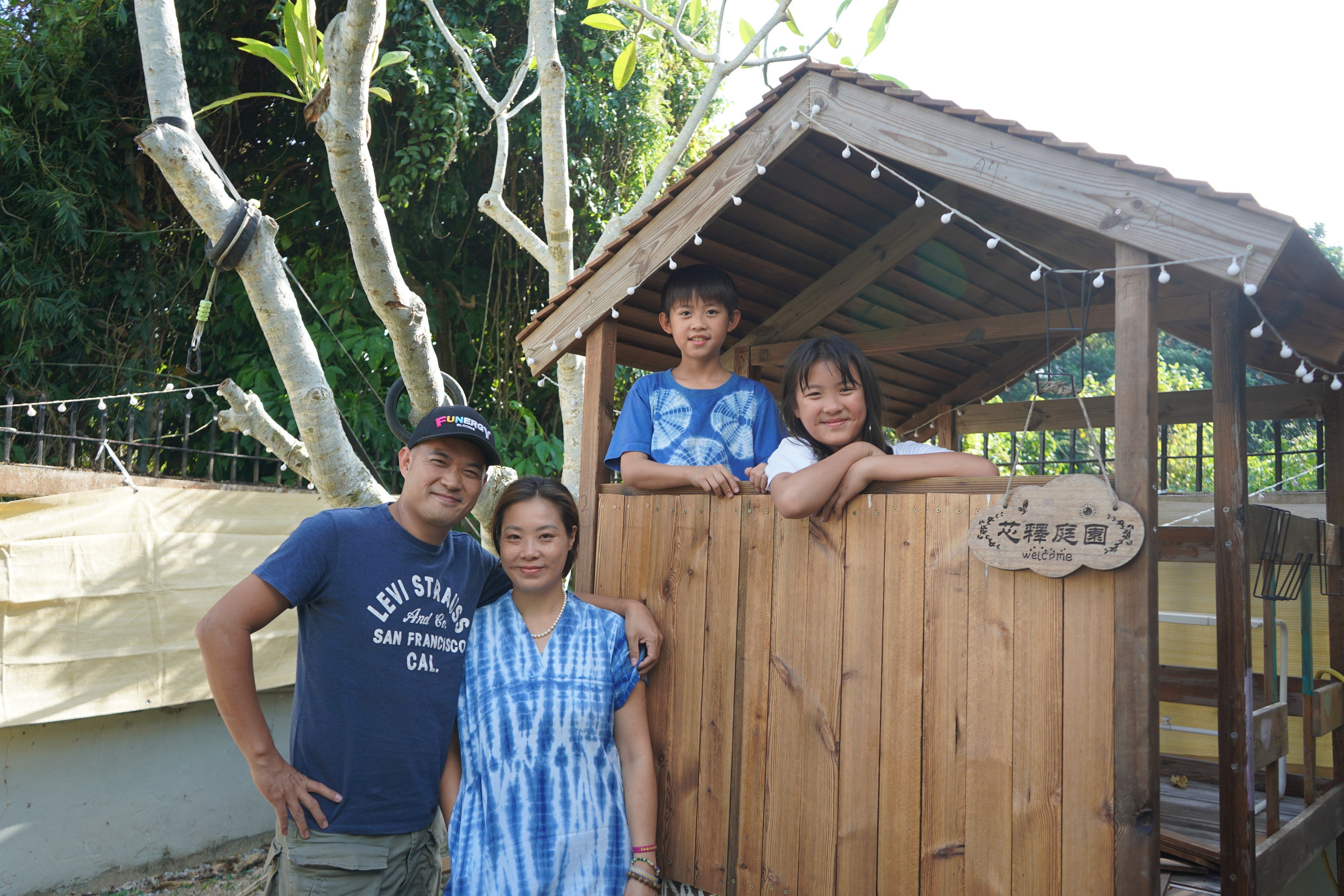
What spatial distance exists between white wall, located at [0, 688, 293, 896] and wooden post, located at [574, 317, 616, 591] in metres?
3.87

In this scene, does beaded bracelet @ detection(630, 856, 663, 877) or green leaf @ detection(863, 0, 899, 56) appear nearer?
beaded bracelet @ detection(630, 856, 663, 877)

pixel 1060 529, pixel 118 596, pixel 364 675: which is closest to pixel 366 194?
pixel 364 675

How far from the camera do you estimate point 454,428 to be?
102 inches

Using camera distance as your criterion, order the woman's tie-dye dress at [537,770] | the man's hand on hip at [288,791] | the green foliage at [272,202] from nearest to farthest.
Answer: the man's hand on hip at [288,791] < the woman's tie-dye dress at [537,770] < the green foliage at [272,202]

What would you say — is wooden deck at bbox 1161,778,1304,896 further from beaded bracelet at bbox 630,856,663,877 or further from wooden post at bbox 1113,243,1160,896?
beaded bracelet at bbox 630,856,663,877

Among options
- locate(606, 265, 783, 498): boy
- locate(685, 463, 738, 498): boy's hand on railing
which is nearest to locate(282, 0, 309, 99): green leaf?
locate(606, 265, 783, 498): boy

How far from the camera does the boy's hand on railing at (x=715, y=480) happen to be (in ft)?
9.16

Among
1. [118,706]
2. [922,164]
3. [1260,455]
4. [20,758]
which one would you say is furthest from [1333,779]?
[20,758]

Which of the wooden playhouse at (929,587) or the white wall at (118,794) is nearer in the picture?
the wooden playhouse at (929,587)

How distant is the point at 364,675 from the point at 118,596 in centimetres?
415

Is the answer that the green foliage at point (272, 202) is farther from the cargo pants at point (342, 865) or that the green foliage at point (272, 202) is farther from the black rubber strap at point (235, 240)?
the cargo pants at point (342, 865)

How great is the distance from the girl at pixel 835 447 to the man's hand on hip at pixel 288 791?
4.90ft

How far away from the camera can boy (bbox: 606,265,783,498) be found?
3.12 m

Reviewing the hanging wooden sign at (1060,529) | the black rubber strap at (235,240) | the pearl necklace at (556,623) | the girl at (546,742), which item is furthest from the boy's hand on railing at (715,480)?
the black rubber strap at (235,240)
